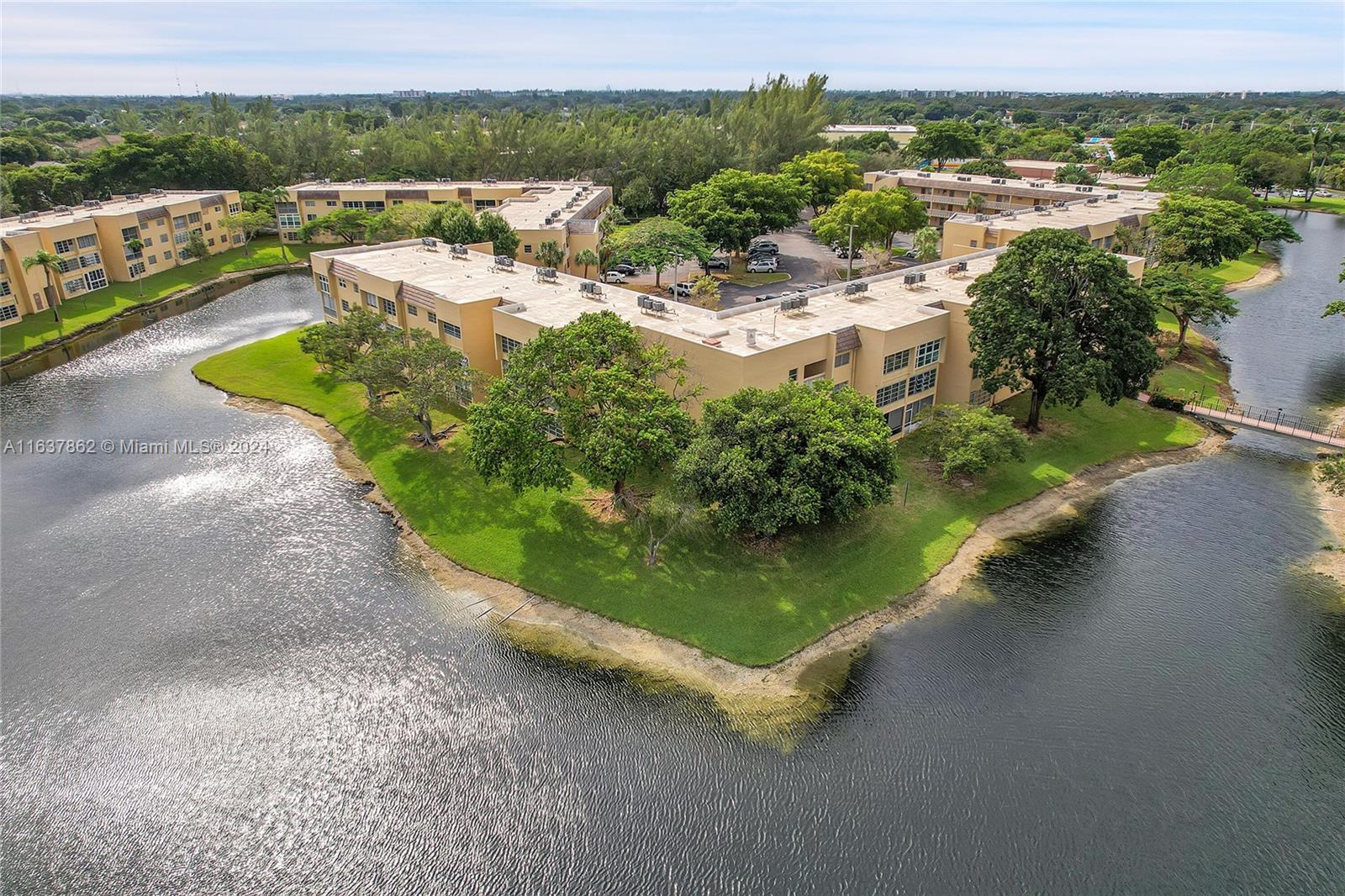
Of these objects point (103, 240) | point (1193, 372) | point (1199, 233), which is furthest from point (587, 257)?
point (1199, 233)

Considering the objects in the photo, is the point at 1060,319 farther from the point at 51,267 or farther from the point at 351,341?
the point at 51,267

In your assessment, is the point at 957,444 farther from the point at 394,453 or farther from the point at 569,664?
the point at 394,453

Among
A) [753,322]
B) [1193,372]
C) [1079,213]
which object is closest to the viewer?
[753,322]

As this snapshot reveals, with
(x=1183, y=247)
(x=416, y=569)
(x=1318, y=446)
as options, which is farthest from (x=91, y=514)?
(x=1183, y=247)

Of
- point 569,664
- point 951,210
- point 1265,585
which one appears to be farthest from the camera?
point 951,210

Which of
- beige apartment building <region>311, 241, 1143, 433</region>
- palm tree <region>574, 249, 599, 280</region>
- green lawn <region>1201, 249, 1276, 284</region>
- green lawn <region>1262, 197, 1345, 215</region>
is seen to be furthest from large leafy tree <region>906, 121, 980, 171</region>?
beige apartment building <region>311, 241, 1143, 433</region>

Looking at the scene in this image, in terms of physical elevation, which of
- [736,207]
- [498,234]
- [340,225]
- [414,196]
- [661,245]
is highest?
[414,196]

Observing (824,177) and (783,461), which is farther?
(824,177)
